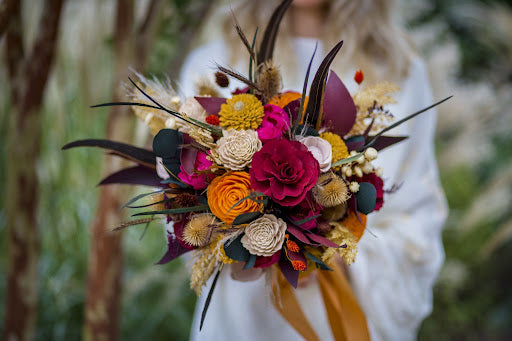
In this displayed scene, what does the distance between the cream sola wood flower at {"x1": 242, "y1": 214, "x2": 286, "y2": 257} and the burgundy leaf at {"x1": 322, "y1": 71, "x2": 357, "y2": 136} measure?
176 millimetres

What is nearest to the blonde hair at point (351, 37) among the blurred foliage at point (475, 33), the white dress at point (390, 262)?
the white dress at point (390, 262)

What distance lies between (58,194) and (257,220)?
157 cm

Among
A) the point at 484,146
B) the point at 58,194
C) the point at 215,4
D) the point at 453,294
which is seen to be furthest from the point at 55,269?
the point at 484,146

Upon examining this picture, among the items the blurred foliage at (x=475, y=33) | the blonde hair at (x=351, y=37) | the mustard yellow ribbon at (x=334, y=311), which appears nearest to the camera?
the mustard yellow ribbon at (x=334, y=311)

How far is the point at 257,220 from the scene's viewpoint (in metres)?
0.56

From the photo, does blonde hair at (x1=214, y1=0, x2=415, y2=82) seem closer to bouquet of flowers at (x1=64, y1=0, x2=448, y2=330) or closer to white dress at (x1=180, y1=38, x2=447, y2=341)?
white dress at (x1=180, y1=38, x2=447, y2=341)

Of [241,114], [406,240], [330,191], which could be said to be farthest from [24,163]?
[406,240]

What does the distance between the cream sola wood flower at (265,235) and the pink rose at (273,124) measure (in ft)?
0.36

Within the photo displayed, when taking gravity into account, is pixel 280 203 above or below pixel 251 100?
below

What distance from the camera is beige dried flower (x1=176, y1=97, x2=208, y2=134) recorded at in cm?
60

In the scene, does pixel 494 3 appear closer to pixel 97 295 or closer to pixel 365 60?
pixel 365 60

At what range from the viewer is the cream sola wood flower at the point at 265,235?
541mm

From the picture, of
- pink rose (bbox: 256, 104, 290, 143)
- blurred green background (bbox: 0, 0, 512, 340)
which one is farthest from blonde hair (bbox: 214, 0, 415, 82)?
pink rose (bbox: 256, 104, 290, 143)

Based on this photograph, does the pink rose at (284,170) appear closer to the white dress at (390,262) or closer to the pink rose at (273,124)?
the pink rose at (273,124)
